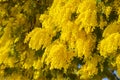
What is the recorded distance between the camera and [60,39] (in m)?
8.43

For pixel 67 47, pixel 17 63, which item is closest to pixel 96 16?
pixel 67 47

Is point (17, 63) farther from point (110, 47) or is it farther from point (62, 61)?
point (110, 47)

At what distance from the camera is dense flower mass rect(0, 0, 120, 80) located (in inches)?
309

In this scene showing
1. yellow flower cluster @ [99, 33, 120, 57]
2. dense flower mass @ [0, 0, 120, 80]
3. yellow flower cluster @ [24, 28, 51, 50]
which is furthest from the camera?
yellow flower cluster @ [24, 28, 51, 50]

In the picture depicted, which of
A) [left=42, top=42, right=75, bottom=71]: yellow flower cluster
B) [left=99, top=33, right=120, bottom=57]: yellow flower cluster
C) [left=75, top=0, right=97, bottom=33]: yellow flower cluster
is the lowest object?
[left=42, top=42, right=75, bottom=71]: yellow flower cluster

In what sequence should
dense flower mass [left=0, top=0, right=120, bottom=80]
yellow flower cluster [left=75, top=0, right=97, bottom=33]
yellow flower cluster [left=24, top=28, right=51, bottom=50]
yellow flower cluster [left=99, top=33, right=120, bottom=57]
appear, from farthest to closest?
yellow flower cluster [left=24, top=28, right=51, bottom=50]
dense flower mass [left=0, top=0, right=120, bottom=80]
yellow flower cluster [left=75, top=0, right=97, bottom=33]
yellow flower cluster [left=99, top=33, right=120, bottom=57]

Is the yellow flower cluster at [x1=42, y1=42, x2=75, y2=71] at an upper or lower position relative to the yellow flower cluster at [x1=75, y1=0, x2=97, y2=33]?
lower

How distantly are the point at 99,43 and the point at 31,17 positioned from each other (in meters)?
2.29

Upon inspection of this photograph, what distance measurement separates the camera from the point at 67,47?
27.2 feet

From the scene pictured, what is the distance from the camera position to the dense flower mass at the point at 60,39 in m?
7.86

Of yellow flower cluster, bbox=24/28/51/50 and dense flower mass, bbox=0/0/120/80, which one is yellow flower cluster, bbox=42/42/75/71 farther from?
yellow flower cluster, bbox=24/28/51/50

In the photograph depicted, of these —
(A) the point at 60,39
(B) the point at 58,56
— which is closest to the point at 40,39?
(A) the point at 60,39

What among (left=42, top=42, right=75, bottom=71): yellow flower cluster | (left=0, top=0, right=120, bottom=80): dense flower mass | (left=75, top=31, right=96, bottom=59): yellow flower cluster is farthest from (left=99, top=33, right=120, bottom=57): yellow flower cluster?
(left=42, top=42, right=75, bottom=71): yellow flower cluster

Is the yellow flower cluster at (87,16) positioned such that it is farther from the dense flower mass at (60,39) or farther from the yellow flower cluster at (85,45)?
the yellow flower cluster at (85,45)
